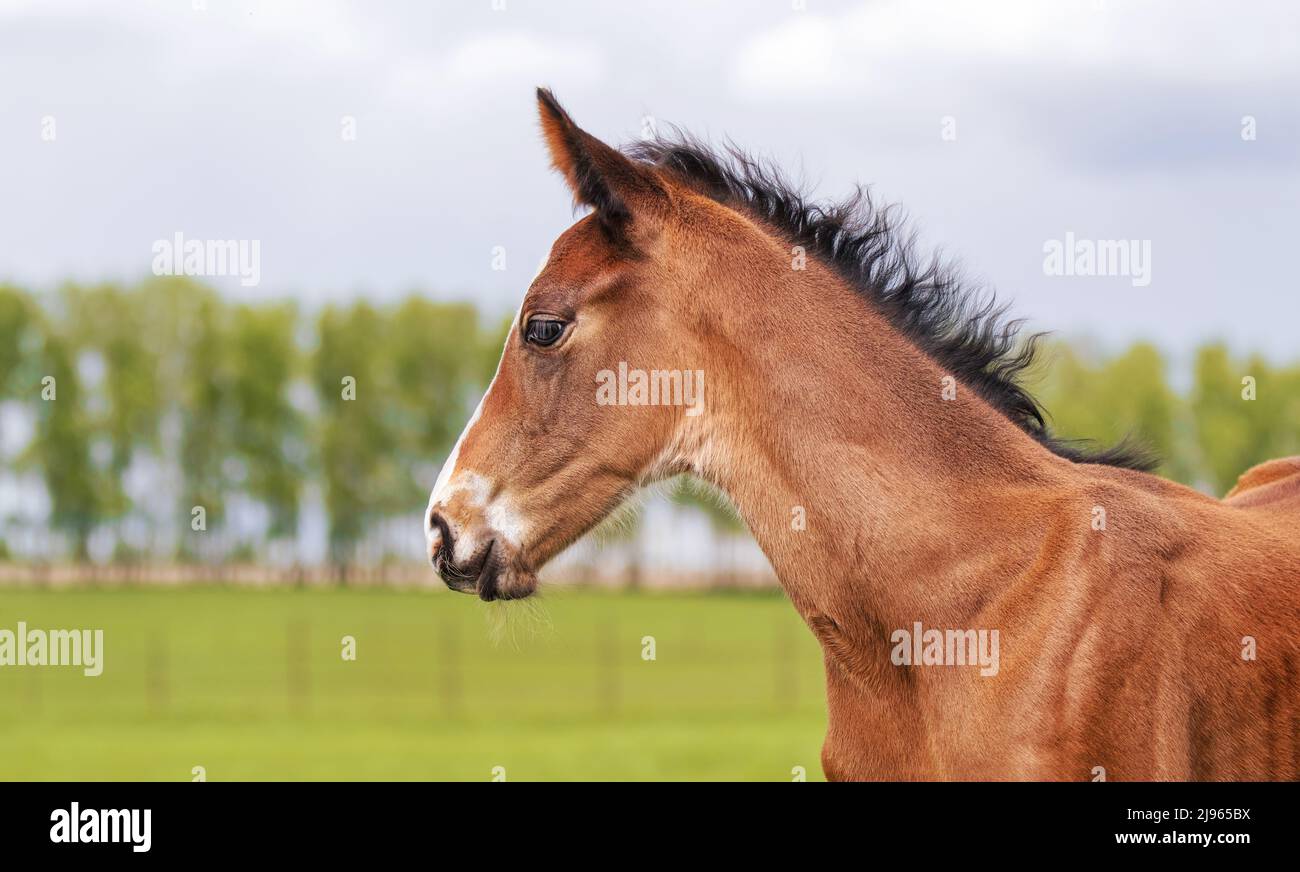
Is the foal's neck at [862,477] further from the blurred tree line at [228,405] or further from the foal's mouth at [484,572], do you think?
the blurred tree line at [228,405]

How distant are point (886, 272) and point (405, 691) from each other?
118ft

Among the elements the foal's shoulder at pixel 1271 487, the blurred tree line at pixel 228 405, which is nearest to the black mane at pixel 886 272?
the foal's shoulder at pixel 1271 487

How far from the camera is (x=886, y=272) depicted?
181 inches

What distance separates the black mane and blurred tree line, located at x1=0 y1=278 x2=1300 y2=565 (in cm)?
6561

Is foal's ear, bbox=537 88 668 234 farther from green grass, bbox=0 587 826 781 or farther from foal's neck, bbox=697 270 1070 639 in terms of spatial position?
green grass, bbox=0 587 826 781

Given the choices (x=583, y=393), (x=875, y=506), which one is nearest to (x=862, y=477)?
(x=875, y=506)

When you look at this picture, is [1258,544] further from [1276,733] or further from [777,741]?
[777,741]

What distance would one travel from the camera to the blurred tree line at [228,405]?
7312 centimetres

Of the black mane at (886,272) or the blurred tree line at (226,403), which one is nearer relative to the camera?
the black mane at (886,272)

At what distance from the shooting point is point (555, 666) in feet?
151

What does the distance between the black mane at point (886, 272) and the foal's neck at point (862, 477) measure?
0.26 metres

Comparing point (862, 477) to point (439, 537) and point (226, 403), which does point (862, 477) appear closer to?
point (439, 537)
